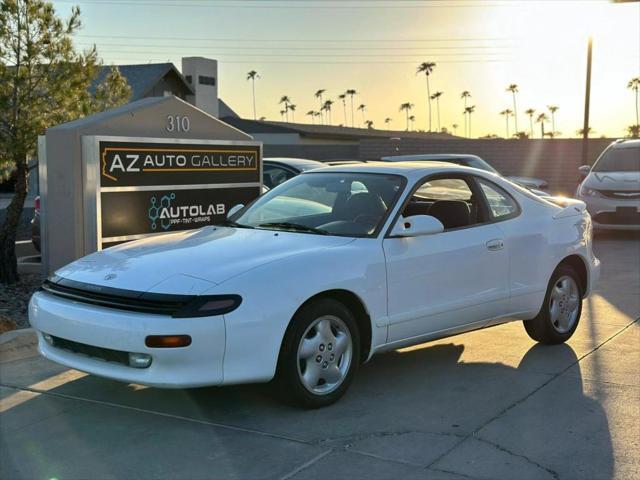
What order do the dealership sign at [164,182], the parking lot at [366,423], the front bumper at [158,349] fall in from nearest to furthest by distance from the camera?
the parking lot at [366,423] < the front bumper at [158,349] < the dealership sign at [164,182]

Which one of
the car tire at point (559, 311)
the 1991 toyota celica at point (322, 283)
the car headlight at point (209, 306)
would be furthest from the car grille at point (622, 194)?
the car headlight at point (209, 306)

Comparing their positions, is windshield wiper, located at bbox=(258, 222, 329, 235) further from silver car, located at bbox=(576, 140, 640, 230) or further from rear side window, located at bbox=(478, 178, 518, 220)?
silver car, located at bbox=(576, 140, 640, 230)

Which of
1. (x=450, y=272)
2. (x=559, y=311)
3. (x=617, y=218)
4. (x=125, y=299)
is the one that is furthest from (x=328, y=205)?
(x=617, y=218)

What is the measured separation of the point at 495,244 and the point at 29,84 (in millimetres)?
5657

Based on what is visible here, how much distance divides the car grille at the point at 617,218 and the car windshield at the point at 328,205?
942 centimetres

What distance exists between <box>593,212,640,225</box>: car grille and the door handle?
8935mm

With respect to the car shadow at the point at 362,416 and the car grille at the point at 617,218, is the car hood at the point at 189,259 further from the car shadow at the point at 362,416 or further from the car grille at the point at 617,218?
the car grille at the point at 617,218

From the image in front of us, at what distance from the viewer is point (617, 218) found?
14.0 metres

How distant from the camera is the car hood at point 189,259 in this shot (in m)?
4.52

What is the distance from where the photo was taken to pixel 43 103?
8734 mm

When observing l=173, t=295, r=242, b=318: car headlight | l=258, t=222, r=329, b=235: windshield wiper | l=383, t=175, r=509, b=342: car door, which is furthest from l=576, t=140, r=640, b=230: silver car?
l=173, t=295, r=242, b=318: car headlight

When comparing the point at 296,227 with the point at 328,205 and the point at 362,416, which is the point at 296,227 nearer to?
the point at 328,205

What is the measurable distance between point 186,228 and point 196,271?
3892 millimetres

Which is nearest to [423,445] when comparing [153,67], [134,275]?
[134,275]
